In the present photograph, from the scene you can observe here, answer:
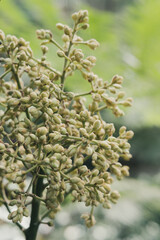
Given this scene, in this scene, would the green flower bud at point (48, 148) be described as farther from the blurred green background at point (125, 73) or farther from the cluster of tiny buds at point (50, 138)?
the blurred green background at point (125, 73)

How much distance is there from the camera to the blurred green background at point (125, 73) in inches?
79.2

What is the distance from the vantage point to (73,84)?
2.25 metres

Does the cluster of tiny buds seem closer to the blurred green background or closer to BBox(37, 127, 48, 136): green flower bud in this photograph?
BBox(37, 127, 48, 136): green flower bud

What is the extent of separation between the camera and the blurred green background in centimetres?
201

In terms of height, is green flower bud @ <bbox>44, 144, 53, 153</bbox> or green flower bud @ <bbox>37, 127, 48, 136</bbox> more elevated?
green flower bud @ <bbox>37, 127, 48, 136</bbox>

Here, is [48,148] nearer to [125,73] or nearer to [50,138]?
[50,138]

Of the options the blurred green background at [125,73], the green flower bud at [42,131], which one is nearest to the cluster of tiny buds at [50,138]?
the green flower bud at [42,131]

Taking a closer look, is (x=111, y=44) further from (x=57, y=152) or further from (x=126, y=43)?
(x=57, y=152)

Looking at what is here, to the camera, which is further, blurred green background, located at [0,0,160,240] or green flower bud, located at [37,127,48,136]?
blurred green background, located at [0,0,160,240]

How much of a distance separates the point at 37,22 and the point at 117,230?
2.00 m

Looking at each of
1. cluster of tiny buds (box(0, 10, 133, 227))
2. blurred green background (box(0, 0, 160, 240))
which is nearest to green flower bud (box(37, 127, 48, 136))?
cluster of tiny buds (box(0, 10, 133, 227))

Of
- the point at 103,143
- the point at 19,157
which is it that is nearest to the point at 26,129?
the point at 19,157

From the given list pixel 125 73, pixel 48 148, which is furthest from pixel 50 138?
pixel 125 73

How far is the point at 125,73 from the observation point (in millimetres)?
2566
